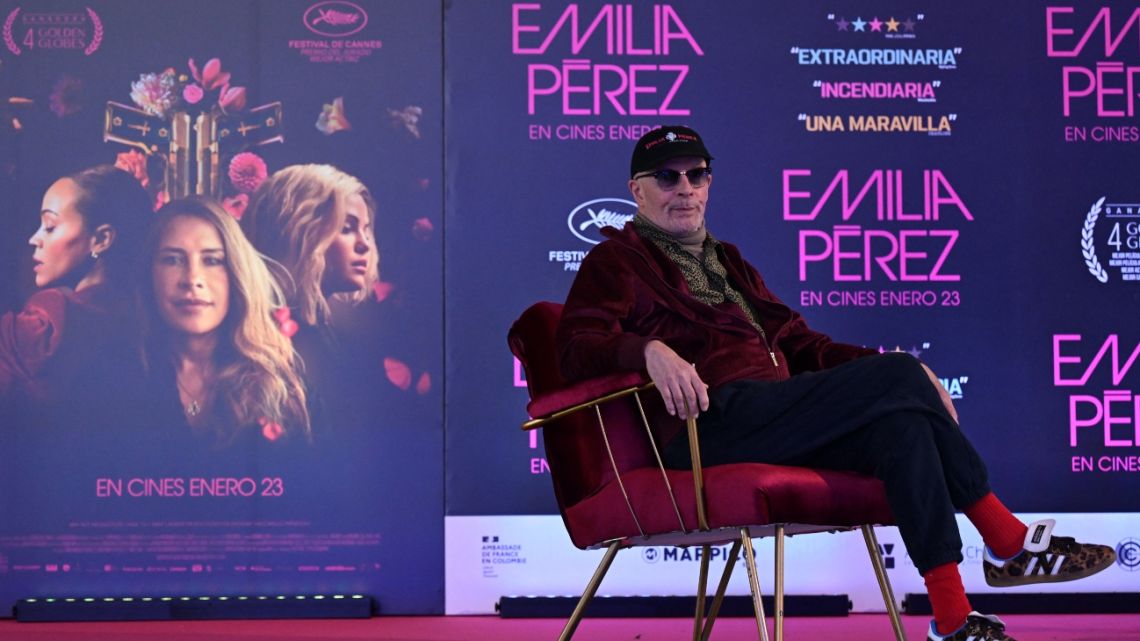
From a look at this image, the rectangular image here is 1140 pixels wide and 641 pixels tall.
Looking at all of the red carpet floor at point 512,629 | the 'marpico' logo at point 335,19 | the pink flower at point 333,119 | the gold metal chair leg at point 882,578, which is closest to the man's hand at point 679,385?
Answer: the gold metal chair leg at point 882,578

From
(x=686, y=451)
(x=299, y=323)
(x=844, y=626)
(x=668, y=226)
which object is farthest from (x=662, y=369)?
(x=299, y=323)

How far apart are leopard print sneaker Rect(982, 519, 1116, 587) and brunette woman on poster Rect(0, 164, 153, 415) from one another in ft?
10.4

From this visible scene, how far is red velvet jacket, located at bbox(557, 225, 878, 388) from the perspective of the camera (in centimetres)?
299

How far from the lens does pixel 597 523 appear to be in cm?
291

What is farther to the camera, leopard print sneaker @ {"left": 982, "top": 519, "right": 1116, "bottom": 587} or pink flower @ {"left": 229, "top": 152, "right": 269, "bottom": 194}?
pink flower @ {"left": 229, "top": 152, "right": 269, "bottom": 194}

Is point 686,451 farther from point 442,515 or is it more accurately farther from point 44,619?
point 44,619

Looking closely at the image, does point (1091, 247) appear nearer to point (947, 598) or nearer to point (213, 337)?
point (947, 598)

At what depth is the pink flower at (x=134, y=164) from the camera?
15.5ft

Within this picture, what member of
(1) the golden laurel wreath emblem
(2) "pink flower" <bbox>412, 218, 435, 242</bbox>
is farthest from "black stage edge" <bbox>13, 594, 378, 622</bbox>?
(1) the golden laurel wreath emblem

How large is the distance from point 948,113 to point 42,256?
3.19 meters

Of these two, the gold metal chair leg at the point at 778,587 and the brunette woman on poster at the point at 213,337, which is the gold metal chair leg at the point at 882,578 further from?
the brunette woman on poster at the point at 213,337

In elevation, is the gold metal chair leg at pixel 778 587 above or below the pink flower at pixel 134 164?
below

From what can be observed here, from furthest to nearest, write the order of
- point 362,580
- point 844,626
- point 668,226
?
point 362,580
point 844,626
point 668,226

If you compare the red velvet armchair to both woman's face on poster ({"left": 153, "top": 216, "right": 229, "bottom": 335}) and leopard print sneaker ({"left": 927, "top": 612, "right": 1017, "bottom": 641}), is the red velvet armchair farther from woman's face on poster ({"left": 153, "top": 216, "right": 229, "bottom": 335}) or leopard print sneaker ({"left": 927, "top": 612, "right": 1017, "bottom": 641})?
woman's face on poster ({"left": 153, "top": 216, "right": 229, "bottom": 335})
